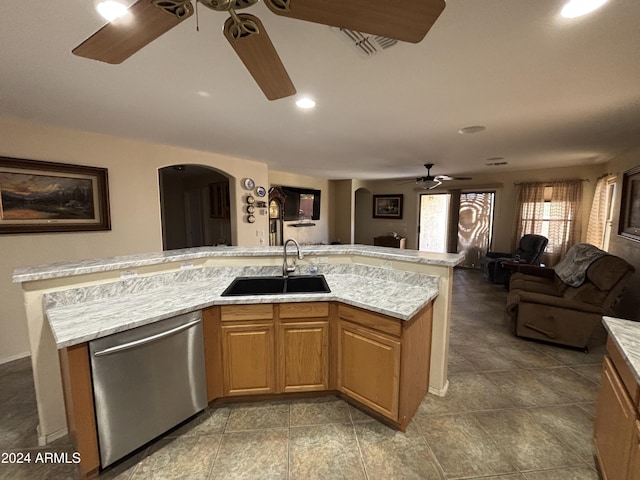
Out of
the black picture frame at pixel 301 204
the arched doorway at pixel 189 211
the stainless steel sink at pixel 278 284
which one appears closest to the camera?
the stainless steel sink at pixel 278 284

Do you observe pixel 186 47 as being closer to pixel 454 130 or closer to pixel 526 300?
pixel 454 130

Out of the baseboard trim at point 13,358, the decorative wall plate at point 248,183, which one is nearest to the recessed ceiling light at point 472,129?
Result: the decorative wall plate at point 248,183

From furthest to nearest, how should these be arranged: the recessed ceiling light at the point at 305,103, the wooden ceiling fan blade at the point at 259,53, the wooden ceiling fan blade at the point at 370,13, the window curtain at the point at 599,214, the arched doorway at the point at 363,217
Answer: the arched doorway at the point at 363,217
the window curtain at the point at 599,214
the recessed ceiling light at the point at 305,103
the wooden ceiling fan blade at the point at 259,53
the wooden ceiling fan blade at the point at 370,13

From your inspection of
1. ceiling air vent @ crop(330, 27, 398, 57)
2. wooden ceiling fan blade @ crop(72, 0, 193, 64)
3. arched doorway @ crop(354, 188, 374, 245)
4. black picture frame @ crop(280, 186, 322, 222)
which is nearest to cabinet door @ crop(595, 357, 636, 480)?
ceiling air vent @ crop(330, 27, 398, 57)

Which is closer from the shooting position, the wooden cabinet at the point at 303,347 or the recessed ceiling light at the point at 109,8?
the recessed ceiling light at the point at 109,8

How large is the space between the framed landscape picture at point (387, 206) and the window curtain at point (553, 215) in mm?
2768

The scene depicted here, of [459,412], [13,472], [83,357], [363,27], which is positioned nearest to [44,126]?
[83,357]

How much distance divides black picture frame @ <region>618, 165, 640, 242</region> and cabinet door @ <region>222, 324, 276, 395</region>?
4.25 m

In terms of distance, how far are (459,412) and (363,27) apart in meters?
2.42

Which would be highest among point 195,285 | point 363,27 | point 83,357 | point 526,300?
point 363,27

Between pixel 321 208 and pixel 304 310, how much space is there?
18.9 feet

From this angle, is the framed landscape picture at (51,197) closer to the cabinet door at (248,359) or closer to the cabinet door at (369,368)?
the cabinet door at (248,359)

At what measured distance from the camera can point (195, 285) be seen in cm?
220

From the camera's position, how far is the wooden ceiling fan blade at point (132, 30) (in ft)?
3.12
